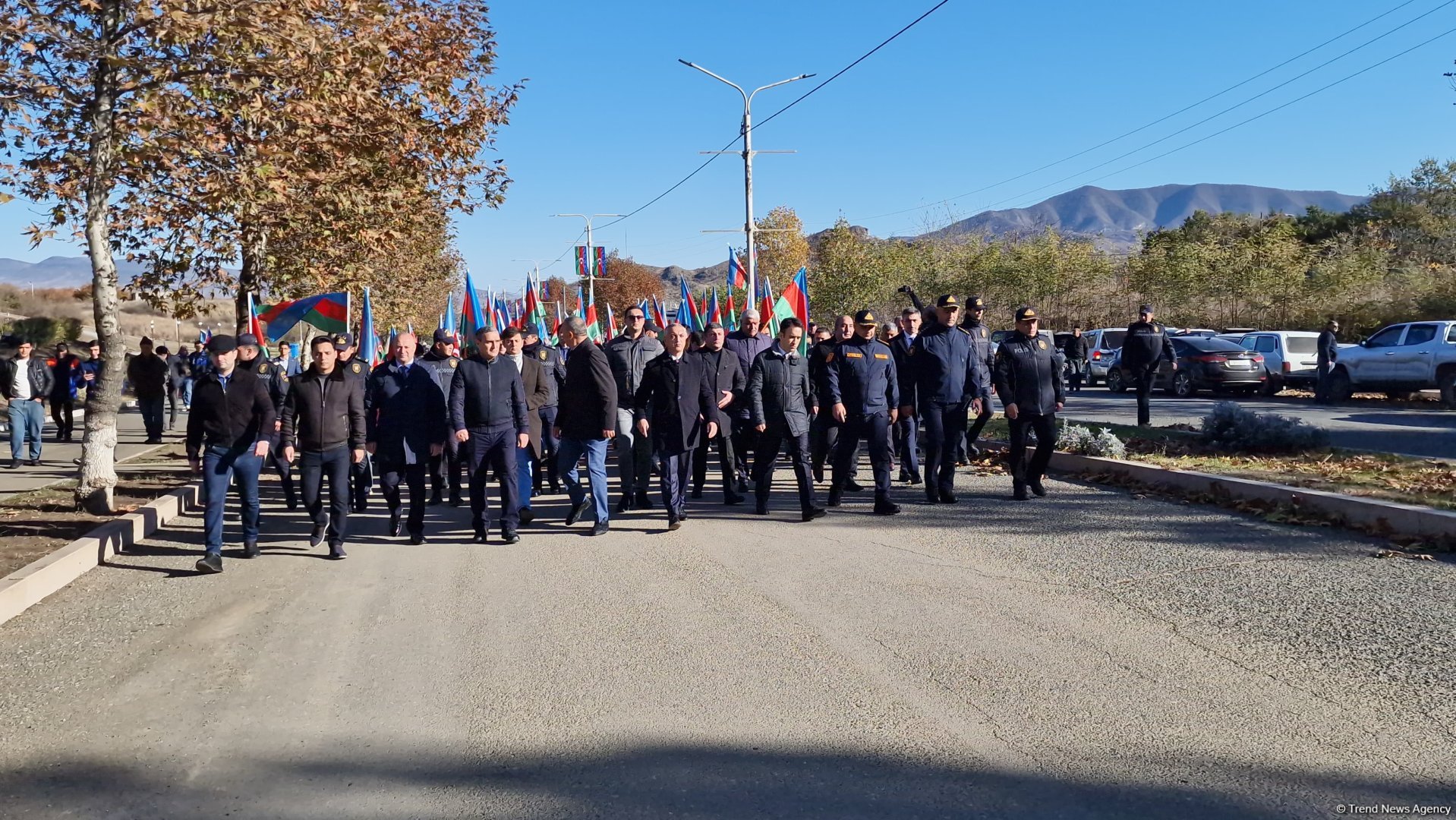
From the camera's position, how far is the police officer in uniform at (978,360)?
11039mm

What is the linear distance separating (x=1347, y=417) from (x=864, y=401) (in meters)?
12.9

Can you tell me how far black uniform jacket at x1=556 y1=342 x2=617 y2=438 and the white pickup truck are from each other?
59.0 ft

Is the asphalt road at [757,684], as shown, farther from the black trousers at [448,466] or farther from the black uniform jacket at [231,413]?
the black trousers at [448,466]

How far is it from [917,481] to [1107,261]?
46709 mm

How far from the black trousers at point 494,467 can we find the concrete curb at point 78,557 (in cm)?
289

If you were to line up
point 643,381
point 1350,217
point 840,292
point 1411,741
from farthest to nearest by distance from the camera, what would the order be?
point 1350,217 < point 840,292 < point 643,381 < point 1411,741

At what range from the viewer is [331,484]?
9.18 meters

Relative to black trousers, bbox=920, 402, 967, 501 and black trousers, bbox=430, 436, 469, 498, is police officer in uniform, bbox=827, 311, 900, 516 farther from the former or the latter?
black trousers, bbox=430, 436, 469, 498

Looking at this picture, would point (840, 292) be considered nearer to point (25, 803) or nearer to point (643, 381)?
point (643, 381)

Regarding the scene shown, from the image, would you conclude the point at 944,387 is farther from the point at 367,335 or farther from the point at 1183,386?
the point at 1183,386

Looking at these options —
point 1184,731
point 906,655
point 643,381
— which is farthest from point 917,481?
point 1184,731

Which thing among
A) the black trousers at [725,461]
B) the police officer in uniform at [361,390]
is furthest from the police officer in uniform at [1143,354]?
the police officer in uniform at [361,390]

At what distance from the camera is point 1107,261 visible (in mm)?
55500

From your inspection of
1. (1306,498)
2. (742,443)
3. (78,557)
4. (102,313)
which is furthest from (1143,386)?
(78,557)
